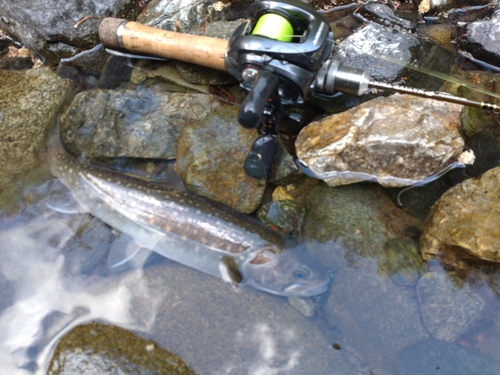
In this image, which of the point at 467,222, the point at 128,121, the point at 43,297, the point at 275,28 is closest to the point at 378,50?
the point at 275,28

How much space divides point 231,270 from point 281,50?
198 centimetres

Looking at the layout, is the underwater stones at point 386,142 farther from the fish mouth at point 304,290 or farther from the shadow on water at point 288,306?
the fish mouth at point 304,290

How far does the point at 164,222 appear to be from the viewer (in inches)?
159

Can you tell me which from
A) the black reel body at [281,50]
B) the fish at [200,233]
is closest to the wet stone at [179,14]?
the black reel body at [281,50]

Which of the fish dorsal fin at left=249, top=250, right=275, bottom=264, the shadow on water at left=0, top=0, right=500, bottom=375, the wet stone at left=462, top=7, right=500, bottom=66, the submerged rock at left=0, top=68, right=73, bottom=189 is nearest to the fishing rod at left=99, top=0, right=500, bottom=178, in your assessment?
the fish dorsal fin at left=249, top=250, right=275, bottom=264

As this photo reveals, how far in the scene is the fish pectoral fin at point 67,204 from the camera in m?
4.28

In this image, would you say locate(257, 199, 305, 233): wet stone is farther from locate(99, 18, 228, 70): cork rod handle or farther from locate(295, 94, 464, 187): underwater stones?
locate(99, 18, 228, 70): cork rod handle

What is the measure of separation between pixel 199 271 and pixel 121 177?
1.20 m

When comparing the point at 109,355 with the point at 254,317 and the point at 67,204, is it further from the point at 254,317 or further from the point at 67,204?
the point at 67,204

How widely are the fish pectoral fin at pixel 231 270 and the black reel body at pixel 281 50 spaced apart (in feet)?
4.52

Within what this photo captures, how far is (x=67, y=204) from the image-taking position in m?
4.33

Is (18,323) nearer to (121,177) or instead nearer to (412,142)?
(121,177)

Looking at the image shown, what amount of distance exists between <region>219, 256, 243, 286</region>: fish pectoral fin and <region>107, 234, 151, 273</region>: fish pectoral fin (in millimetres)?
739

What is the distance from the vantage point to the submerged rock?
4.51m
